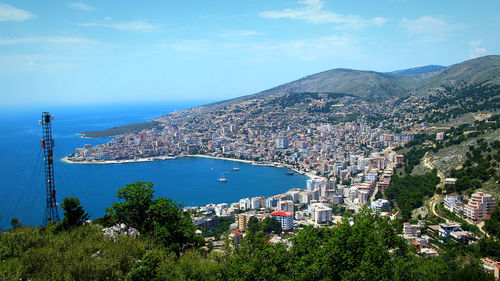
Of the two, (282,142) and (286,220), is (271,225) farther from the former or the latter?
(282,142)

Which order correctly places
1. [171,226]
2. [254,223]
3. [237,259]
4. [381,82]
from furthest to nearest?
1. [381,82]
2. [254,223]
3. [171,226]
4. [237,259]

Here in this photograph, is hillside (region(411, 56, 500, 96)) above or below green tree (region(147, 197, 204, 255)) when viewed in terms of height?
above

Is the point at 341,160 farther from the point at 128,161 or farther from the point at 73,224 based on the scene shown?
the point at 73,224

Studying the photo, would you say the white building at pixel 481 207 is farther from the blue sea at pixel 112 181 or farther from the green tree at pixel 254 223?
the blue sea at pixel 112 181

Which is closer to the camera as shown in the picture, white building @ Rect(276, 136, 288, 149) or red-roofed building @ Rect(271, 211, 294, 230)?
red-roofed building @ Rect(271, 211, 294, 230)

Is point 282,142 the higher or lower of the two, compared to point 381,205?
higher

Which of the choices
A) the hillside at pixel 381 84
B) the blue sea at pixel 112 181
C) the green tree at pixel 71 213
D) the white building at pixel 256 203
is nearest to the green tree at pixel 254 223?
the white building at pixel 256 203

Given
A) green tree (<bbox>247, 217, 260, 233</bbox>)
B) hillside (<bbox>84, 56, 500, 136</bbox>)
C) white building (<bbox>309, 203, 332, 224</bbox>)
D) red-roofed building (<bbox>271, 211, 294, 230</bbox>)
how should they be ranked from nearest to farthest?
green tree (<bbox>247, 217, 260, 233</bbox>)
red-roofed building (<bbox>271, 211, 294, 230</bbox>)
white building (<bbox>309, 203, 332, 224</bbox>)
hillside (<bbox>84, 56, 500, 136</bbox>)

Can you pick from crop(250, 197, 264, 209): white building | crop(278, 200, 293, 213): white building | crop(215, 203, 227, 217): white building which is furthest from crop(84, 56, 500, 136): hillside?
crop(215, 203, 227, 217): white building

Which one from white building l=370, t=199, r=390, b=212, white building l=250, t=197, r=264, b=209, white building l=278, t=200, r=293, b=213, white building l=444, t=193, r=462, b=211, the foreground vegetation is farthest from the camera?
white building l=250, t=197, r=264, b=209

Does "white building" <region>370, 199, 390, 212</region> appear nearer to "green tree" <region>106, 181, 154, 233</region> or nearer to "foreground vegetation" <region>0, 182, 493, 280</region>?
"foreground vegetation" <region>0, 182, 493, 280</region>

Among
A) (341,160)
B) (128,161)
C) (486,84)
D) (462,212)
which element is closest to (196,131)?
(128,161)

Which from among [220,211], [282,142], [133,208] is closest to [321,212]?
[220,211]

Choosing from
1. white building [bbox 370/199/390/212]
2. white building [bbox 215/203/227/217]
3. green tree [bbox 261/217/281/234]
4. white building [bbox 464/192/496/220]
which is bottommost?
white building [bbox 215/203/227/217]
